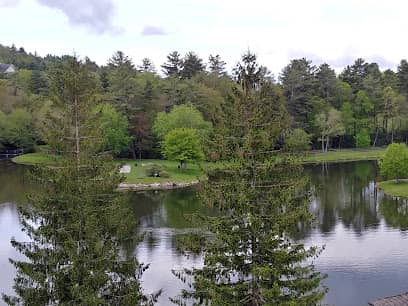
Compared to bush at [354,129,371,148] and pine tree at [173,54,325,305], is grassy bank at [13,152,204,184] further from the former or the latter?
pine tree at [173,54,325,305]

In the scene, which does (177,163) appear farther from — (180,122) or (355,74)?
(355,74)

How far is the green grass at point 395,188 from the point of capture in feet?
146

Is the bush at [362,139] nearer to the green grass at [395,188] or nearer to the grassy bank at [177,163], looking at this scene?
the grassy bank at [177,163]

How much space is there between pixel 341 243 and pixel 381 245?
2180 millimetres

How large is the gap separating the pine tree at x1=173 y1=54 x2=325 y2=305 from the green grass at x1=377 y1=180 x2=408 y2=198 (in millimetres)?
34361

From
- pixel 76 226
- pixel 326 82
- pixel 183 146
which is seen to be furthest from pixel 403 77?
pixel 76 226

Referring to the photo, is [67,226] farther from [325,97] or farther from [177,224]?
[325,97]

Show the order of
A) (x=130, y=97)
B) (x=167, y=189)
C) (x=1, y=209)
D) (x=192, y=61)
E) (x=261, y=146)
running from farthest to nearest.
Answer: (x=192, y=61) → (x=130, y=97) → (x=167, y=189) → (x=1, y=209) → (x=261, y=146)

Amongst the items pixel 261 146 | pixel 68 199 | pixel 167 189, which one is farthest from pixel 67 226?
pixel 167 189

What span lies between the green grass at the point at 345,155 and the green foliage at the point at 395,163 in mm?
21468

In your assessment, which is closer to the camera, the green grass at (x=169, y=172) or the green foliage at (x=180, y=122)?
the green grass at (x=169, y=172)

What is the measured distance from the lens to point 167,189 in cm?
5028

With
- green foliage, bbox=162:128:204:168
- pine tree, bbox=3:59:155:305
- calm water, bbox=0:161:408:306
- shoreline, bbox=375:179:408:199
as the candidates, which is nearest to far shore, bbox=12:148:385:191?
green foliage, bbox=162:128:204:168

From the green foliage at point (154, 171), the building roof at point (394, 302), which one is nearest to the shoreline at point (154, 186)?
the green foliage at point (154, 171)
